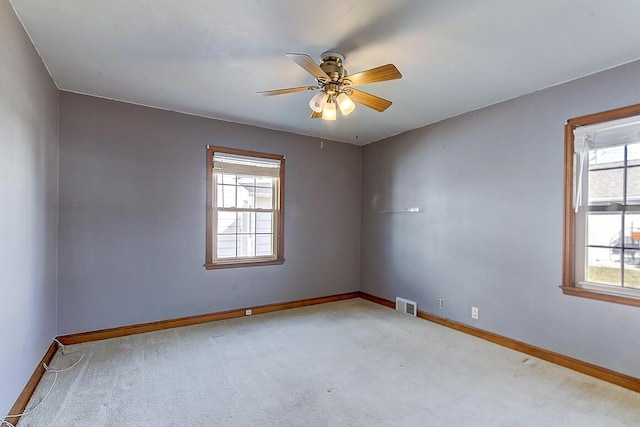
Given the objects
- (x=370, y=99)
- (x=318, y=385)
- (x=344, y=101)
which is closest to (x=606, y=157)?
(x=370, y=99)

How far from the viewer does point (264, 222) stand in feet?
14.6

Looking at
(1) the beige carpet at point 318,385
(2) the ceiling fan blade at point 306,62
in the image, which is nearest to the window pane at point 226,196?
(1) the beige carpet at point 318,385

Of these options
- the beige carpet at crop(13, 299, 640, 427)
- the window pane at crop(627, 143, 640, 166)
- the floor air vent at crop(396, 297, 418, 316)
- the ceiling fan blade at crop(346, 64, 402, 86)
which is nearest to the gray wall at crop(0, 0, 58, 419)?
the beige carpet at crop(13, 299, 640, 427)

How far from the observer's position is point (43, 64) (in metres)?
2.61

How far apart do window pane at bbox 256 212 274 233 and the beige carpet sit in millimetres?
1393

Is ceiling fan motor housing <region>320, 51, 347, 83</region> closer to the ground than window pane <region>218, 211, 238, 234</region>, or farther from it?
farther from it

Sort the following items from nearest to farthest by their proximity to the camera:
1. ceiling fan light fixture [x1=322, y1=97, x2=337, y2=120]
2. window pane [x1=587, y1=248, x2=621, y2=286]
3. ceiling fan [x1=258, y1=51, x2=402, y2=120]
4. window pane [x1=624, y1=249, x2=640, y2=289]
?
ceiling fan [x1=258, y1=51, x2=402, y2=120], ceiling fan light fixture [x1=322, y1=97, x2=337, y2=120], window pane [x1=624, y1=249, x2=640, y2=289], window pane [x1=587, y1=248, x2=621, y2=286]

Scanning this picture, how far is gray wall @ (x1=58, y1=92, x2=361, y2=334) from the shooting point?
3.26 m

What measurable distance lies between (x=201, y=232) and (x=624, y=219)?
407cm

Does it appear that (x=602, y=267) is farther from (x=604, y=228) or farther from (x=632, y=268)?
(x=604, y=228)

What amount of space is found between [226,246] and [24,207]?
2149 mm

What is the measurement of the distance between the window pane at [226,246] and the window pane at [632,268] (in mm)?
3905

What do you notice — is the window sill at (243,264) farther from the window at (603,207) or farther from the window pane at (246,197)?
the window at (603,207)

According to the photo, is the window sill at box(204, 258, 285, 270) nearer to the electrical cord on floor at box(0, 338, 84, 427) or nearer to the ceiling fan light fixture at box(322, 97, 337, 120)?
the electrical cord on floor at box(0, 338, 84, 427)
